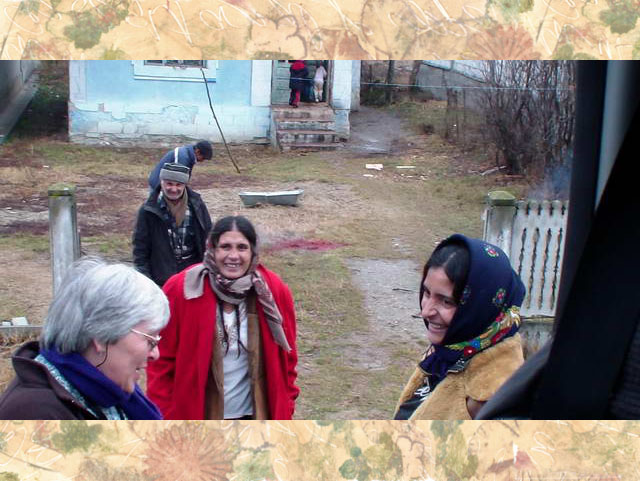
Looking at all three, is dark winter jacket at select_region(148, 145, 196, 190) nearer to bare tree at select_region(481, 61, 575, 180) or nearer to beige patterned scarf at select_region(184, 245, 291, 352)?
beige patterned scarf at select_region(184, 245, 291, 352)

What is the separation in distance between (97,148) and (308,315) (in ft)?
23.4

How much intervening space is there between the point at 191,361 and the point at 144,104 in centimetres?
1035

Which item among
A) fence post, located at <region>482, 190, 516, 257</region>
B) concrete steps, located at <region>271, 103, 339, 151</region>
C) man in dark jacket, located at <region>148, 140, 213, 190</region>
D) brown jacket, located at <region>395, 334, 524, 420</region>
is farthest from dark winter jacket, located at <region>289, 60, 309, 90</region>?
brown jacket, located at <region>395, 334, 524, 420</region>

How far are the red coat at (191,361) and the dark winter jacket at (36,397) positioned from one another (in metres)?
1.27

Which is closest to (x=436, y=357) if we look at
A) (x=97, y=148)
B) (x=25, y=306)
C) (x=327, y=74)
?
(x=25, y=306)

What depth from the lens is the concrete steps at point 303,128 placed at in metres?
13.1

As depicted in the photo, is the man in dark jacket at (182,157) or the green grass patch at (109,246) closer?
the man in dark jacket at (182,157)

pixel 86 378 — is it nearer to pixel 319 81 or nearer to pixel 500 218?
pixel 500 218

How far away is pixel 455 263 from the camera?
6.37ft

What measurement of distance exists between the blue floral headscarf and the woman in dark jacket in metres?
11.4

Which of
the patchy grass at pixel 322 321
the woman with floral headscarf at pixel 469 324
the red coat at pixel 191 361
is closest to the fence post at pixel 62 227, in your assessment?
the patchy grass at pixel 322 321

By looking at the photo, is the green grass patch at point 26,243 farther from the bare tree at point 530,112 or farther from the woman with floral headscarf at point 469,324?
the woman with floral headscarf at point 469,324

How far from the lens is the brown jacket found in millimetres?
1879

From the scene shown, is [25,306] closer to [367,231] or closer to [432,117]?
[367,231]
